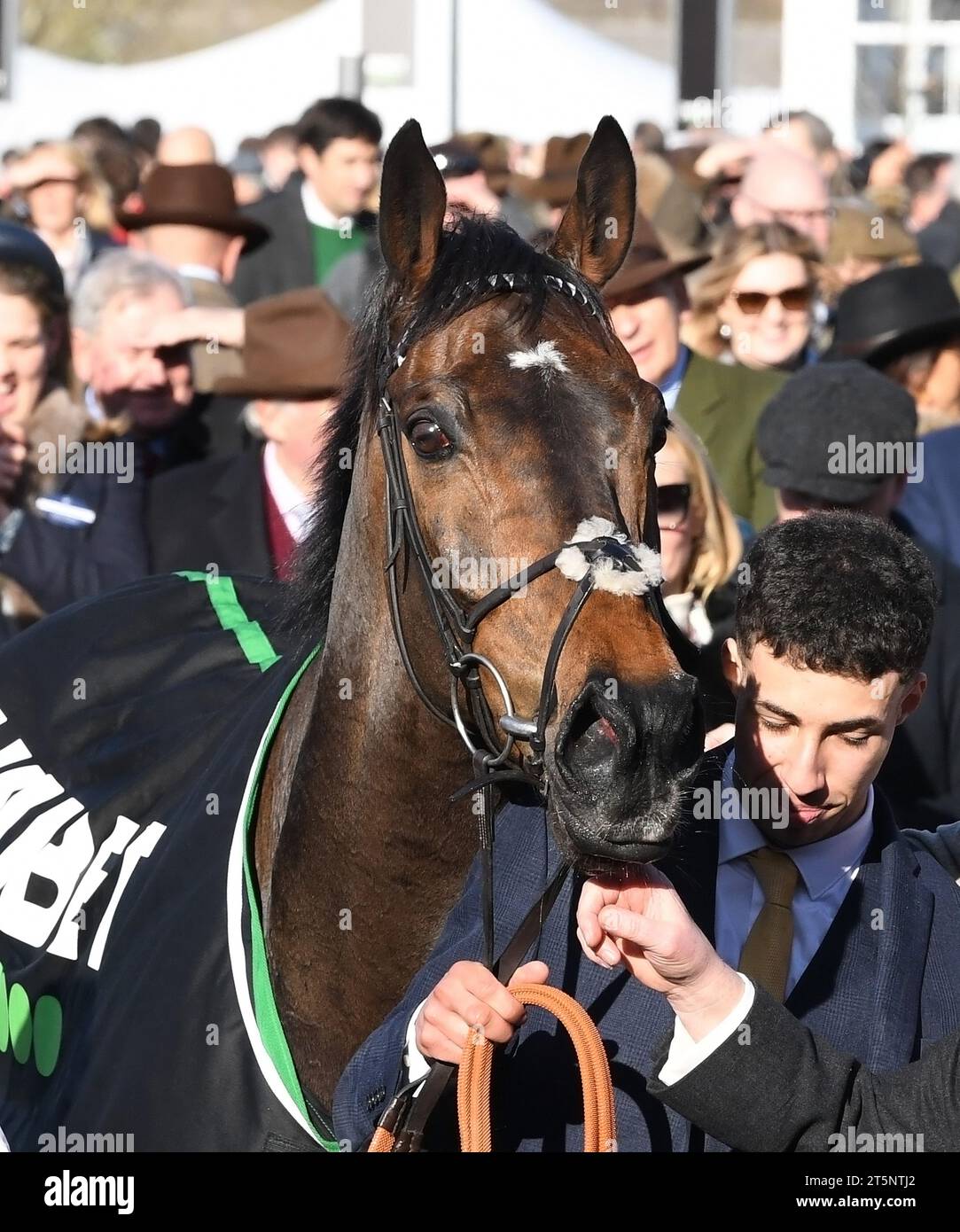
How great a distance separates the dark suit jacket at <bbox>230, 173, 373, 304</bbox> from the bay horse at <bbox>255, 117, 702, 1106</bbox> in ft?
16.3

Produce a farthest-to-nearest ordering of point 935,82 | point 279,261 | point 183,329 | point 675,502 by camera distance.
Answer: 1. point 935,82
2. point 279,261
3. point 183,329
4. point 675,502

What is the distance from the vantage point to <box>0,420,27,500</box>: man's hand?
5.28m

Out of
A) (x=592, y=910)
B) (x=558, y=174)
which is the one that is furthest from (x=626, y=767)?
(x=558, y=174)

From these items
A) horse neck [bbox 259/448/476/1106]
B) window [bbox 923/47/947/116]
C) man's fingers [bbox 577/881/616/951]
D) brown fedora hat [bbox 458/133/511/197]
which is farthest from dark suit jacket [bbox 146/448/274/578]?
window [bbox 923/47/947/116]

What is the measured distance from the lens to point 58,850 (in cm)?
350

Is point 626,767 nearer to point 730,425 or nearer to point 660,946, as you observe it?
point 660,946

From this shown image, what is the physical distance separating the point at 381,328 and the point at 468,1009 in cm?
122

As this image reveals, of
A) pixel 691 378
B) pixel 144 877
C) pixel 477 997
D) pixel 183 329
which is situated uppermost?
pixel 183 329

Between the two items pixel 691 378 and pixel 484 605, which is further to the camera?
pixel 691 378

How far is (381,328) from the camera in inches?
114

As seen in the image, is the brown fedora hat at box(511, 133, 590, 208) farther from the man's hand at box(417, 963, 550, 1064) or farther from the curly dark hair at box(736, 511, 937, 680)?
the man's hand at box(417, 963, 550, 1064)
